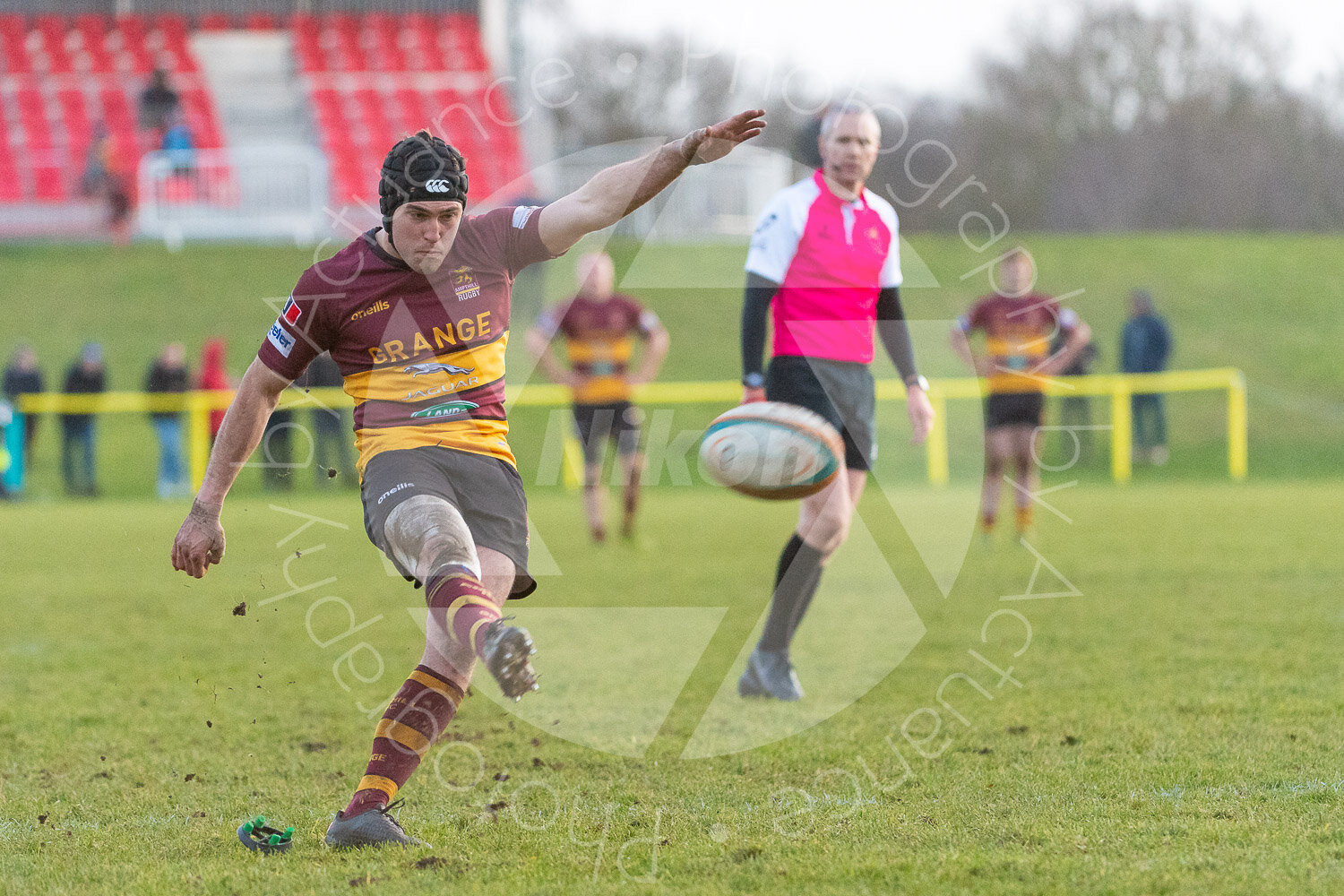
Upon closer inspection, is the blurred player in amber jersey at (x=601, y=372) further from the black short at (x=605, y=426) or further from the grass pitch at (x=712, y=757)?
the grass pitch at (x=712, y=757)

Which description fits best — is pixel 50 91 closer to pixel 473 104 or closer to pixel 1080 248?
pixel 473 104

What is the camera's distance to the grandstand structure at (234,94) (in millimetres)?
27844

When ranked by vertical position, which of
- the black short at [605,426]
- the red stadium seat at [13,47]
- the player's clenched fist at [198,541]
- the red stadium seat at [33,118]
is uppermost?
the red stadium seat at [13,47]

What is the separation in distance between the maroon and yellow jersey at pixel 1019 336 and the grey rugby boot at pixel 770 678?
5.42 meters

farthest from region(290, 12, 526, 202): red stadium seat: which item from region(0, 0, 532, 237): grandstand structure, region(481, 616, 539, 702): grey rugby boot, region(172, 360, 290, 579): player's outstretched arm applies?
region(481, 616, 539, 702): grey rugby boot

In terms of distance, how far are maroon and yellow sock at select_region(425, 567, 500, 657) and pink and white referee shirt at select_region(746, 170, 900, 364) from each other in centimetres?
257

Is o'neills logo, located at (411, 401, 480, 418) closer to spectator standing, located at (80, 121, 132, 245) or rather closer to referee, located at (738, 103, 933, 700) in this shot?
referee, located at (738, 103, 933, 700)

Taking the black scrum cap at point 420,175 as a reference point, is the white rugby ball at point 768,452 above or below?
below

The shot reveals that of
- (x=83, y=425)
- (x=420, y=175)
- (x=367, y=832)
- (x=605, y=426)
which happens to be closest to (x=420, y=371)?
(x=420, y=175)

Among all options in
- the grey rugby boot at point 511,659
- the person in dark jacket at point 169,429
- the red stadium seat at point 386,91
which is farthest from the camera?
the red stadium seat at point 386,91

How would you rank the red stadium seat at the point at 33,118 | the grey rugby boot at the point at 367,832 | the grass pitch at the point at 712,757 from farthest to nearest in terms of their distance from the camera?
the red stadium seat at the point at 33,118, the grey rugby boot at the point at 367,832, the grass pitch at the point at 712,757

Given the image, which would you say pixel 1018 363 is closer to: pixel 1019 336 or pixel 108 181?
pixel 1019 336

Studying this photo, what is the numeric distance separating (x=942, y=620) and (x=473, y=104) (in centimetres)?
2422

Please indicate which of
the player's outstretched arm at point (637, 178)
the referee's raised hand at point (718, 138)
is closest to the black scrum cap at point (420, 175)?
the player's outstretched arm at point (637, 178)
